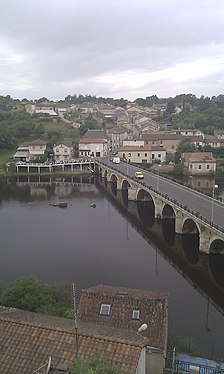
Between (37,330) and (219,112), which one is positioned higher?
(219,112)

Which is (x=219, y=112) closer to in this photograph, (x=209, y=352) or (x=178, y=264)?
(x=178, y=264)

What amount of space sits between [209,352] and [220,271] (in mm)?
11376

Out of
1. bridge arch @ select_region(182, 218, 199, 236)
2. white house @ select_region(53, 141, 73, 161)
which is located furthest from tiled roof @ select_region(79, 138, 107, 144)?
bridge arch @ select_region(182, 218, 199, 236)

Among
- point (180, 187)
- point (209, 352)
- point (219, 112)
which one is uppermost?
point (219, 112)

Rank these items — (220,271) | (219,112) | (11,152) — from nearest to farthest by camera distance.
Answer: (220,271) → (11,152) → (219,112)

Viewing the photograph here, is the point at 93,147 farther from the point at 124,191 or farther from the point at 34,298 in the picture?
the point at 34,298

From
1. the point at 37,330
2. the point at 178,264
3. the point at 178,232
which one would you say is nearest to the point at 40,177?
the point at 178,232

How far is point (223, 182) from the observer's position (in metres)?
73.7

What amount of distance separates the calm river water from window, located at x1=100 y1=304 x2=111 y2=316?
25.4ft

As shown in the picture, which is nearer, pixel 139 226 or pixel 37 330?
pixel 37 330

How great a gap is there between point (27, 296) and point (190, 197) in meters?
29.4

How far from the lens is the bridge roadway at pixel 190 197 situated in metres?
36.6

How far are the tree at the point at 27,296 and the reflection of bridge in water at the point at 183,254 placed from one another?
1350 centimetres

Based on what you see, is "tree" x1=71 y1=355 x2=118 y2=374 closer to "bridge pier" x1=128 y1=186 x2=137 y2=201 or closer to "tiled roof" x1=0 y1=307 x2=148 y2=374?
"tiled roof" x1=0 y1=307 x2=148 y2=374
